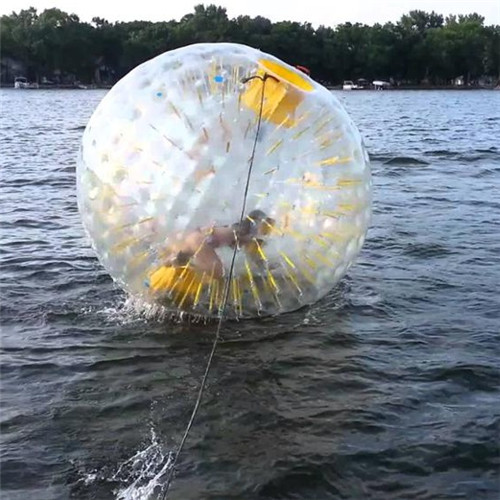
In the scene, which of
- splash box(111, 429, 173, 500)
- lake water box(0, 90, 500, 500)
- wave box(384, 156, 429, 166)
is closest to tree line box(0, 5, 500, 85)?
wave box(384, 156, 429, 166)

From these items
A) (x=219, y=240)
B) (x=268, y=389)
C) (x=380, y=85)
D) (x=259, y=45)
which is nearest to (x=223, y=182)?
(x=219, y=240)

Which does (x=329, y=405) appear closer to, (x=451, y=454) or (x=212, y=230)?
(x=451, y=454)

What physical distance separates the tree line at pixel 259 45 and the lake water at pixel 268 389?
11186 cm

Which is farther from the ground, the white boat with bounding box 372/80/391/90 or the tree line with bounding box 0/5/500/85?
the tree line with bounding box 0/5/500/85

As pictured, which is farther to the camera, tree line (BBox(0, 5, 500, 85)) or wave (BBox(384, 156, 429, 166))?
tree line (BBox(0, 5, 500, 85))

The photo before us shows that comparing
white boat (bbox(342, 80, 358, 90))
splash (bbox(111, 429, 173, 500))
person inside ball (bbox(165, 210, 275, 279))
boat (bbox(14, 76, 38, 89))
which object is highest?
person inside ball (bbox(165, 210, 275, 279))

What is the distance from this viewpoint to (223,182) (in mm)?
5789

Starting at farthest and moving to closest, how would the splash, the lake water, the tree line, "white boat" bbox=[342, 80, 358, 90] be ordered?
"white boat" bbox=[342, 80, 358, 90], the tree line, the lake water, the splash

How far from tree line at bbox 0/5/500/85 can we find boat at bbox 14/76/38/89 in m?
2.33

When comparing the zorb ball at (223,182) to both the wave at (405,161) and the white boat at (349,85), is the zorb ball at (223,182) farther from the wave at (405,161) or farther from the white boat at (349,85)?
the white boat at (349,85)

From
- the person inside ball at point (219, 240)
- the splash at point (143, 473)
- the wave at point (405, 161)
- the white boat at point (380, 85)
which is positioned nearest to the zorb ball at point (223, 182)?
the person inside ball at point (219, 240)

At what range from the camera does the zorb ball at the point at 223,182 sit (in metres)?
5.84

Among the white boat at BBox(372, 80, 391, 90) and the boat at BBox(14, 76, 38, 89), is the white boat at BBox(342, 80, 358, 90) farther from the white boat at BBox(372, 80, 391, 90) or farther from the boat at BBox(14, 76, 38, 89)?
the boat at BBox(14, 76, 38, 89)

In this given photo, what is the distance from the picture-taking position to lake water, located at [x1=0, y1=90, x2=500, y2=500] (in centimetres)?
480
